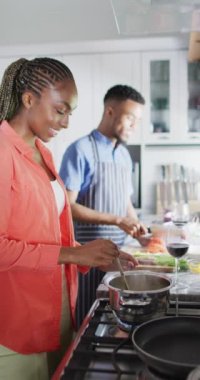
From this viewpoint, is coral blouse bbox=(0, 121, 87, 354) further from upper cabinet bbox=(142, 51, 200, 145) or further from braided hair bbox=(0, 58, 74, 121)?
upper cabinet bbox=(142, 51, 200, 145)

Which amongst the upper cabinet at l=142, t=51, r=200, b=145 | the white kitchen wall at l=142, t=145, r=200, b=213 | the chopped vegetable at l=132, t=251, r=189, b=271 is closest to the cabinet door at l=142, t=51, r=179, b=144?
the upper cabinet at l=142, t=51, r=200, b=145

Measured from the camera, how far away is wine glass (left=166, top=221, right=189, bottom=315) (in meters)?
1.21

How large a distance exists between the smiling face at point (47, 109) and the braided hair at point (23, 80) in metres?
0.02

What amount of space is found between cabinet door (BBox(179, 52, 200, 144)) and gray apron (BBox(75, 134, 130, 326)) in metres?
1.35

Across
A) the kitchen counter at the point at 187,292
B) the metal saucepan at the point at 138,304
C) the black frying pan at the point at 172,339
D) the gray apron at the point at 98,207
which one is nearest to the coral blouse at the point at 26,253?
the kitchen counter at the point at 187,292

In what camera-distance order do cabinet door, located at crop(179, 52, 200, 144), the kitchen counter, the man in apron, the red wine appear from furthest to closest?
cabinet door, located at crop(179, 52, 200, 144), the man in apron, the red wine, the kitchen counter

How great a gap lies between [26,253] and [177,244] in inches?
20.7

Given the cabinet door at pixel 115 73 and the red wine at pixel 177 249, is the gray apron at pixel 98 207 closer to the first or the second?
the red wine at pixel 177 249

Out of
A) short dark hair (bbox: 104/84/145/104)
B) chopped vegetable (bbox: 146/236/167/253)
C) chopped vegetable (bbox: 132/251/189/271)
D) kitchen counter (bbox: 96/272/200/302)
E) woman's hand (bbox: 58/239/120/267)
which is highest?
short dark hair (bbox: 104/84/145/104)

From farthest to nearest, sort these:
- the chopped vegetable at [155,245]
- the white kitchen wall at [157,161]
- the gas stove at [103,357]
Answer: the white kitchen wall at [157,161] < the chopped vegetable at [155,245] < the gas stove at [103,357]

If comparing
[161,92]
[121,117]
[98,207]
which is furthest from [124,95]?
[161,92]

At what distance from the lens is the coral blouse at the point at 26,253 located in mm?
1000

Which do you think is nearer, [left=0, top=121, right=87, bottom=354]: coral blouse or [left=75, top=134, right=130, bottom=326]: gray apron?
[left=0, top=121, right=87, bottom=354]: coral blouse

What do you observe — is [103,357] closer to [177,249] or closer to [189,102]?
[177,249]
